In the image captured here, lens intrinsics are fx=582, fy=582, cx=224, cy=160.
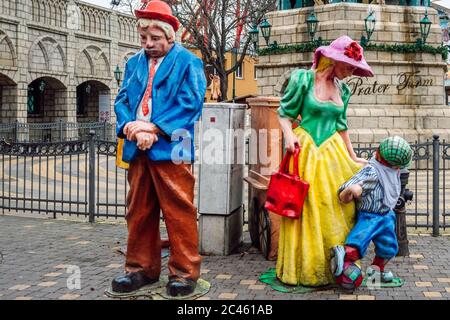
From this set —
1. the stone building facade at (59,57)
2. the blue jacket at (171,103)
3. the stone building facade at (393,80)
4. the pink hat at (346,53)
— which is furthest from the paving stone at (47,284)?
the stone building facade at (59,57)

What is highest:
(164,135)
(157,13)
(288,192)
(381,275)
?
(157,13)

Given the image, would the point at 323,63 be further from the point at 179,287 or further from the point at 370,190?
the point at 179,287

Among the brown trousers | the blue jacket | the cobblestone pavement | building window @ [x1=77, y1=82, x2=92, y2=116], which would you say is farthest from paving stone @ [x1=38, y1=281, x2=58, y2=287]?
building window @ [x1=77, y1=82, x2=92, y2=116]

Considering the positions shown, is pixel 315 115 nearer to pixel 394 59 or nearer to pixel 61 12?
pixel 394 59

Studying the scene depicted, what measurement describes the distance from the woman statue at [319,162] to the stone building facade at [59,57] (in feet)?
72.9

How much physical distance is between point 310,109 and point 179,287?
1860mm

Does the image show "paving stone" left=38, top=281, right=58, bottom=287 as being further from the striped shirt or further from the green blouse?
the striped shirt

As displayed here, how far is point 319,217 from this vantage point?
4922mm

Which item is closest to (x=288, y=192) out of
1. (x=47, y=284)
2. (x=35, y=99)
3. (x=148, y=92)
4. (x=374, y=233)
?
(x=374, y=233)

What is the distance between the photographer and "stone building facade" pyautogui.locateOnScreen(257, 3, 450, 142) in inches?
634

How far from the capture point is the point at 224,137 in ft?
20.3

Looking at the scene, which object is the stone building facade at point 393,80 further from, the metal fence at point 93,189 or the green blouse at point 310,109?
the green blouse at point 310,109

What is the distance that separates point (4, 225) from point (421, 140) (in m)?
11.6

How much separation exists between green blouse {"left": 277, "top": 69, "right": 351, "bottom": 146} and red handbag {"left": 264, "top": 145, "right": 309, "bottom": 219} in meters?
0.24
